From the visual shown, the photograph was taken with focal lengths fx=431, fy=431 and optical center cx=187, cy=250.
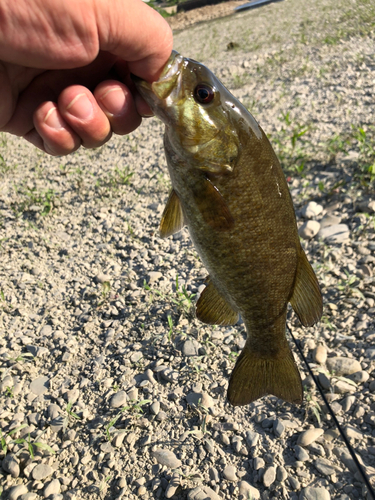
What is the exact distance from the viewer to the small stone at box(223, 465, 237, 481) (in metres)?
2.62

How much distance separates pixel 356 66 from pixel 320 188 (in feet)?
15.0

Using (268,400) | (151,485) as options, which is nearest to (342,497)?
(268,400)

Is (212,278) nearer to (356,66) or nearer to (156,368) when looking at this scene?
(156,368)

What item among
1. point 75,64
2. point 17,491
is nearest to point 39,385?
point 17,491

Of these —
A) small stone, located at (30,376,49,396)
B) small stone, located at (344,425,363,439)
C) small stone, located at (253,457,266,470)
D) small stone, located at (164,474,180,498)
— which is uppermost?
small stone, located at (344,425,363,439)

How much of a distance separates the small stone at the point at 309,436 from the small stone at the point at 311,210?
2355 mm

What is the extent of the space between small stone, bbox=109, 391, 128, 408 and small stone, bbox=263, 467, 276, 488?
3.58 feet

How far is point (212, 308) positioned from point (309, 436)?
112 centimetres

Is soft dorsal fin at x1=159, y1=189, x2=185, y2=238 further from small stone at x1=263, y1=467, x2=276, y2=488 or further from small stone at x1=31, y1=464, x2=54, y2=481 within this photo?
small stone at x1=31, y1=464, x2=54, y2=481

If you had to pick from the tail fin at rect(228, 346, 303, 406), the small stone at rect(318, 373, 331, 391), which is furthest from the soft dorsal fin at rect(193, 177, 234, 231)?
the small stone at rect(318, 373, 331, 391)

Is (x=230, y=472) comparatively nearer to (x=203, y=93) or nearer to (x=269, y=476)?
(x=269, y=476)

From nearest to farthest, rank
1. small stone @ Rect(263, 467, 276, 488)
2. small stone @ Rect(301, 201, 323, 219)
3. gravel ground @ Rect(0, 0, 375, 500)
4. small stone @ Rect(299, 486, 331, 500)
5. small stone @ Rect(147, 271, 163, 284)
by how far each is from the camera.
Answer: small stone @ Rect(299, 486, 331, 500), small stone @ Rect(263, 467, 276, 488), gravel ground @ Rect(0, 0, 375, 500), small stone @ Rect(147, 271, 163, 284), small stone @ Rect(301, 201, 323, 219)

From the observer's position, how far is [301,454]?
2.66 m

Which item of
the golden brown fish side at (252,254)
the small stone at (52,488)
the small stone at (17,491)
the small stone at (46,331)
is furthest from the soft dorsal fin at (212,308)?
the small stone at (46,331)
